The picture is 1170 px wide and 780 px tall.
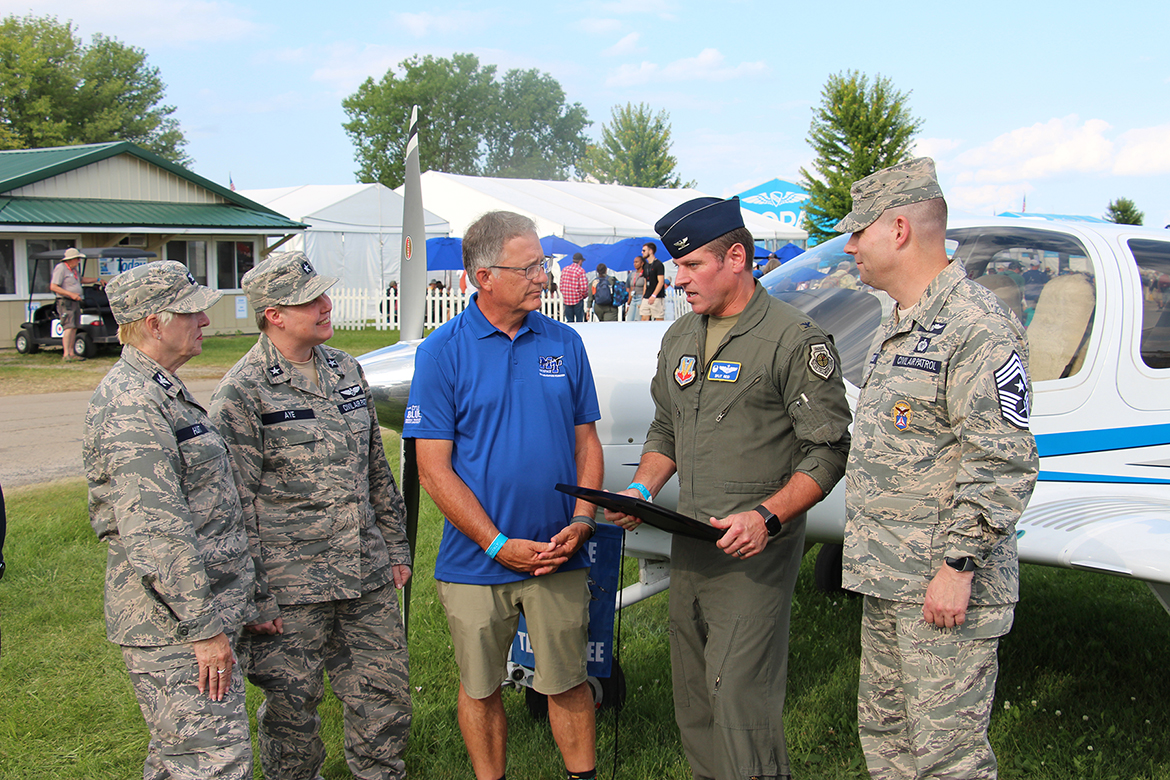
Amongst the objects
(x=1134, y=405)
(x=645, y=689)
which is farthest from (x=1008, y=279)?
(x=645, y=689)

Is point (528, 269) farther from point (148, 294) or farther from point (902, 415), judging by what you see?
point (902, 415)

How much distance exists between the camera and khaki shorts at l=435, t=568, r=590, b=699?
2.90m

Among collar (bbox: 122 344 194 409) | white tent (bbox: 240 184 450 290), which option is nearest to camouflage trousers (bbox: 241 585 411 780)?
collar (bbox: 122 344 194 409)

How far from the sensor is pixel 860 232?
247 centimetres

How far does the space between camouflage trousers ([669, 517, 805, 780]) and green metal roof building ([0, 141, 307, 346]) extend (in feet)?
60.6

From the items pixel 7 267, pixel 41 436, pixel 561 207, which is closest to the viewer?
pixel 41 436

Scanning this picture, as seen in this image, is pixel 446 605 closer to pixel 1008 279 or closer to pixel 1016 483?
pixel 1016 483

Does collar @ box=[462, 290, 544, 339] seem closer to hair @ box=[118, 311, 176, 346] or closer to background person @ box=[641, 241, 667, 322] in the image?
hair @ box=[118, 311, 176, 346]

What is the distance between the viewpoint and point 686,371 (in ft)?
9.32

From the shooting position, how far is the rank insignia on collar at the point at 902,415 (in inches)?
92.7

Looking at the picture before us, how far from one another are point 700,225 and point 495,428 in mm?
935

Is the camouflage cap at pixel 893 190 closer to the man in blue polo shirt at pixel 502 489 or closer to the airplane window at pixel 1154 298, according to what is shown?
the man in blue polo shirt at pixel 502 489

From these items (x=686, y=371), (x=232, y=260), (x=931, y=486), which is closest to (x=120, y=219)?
(x=232, y=260)

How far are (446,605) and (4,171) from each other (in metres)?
23.0
